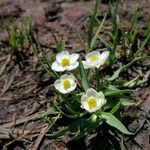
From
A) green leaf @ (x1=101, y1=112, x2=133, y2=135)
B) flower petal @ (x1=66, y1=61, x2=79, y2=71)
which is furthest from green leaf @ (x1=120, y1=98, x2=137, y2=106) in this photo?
flower petal @ (x1=66, y1=61, x2=79, y2=71)

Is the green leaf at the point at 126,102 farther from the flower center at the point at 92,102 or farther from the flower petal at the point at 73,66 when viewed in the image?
the flower petal at the point at 73,66

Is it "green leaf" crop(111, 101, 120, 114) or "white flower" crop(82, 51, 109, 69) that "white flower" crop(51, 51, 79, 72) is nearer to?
"white flower" crop(82, 51, 109, 69)

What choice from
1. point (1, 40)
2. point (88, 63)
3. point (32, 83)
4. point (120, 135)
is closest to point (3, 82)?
point (32, 83)

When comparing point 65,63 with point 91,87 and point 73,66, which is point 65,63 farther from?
point 91,87

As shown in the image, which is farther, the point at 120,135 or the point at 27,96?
the point at 27,96

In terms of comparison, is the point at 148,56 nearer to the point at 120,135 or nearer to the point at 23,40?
the point at 120,135

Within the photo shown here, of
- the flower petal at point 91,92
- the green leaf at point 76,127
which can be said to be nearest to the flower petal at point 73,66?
the flower petal at point 91,92
